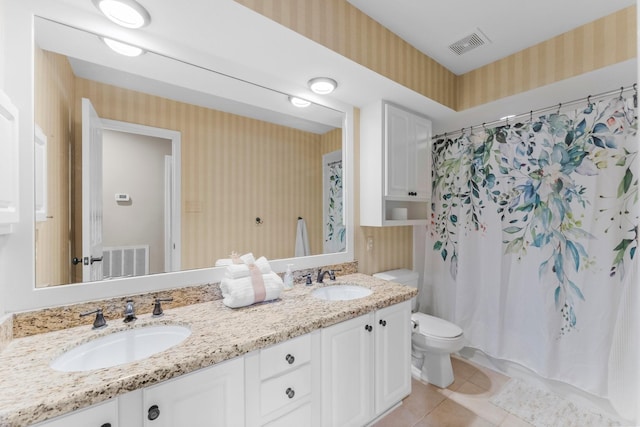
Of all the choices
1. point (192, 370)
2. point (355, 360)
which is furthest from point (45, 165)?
point (355, 360)

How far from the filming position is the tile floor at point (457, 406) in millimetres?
1716

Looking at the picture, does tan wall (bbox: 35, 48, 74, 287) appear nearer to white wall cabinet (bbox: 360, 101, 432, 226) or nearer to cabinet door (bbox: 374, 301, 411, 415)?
cabinet door (bbox: 374, 301, 411, 415)

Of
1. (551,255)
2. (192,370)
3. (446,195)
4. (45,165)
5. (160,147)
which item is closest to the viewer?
(192,370)

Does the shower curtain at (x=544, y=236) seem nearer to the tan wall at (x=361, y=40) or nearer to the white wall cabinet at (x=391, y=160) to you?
the white wall cabinet at (x=391, y=160)

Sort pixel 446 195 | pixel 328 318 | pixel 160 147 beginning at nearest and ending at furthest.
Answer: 1. pixel 328 318
2. pixel 160 147
3. pixel 446 195

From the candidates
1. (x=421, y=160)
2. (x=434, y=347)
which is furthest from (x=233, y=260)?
(x=421, y=160)

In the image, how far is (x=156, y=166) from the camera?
141 cm

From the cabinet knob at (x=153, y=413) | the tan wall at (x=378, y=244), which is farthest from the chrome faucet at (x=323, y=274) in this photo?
the cabinet knob at (x=153, y=413)

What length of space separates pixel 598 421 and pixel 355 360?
164cm

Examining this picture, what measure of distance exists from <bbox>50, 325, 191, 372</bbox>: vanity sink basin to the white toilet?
159cm

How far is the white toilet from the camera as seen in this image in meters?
1.96

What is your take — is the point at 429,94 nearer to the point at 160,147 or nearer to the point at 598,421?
the point at 160,147

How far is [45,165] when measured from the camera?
3.76 feet

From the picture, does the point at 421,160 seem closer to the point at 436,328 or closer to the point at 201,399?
the point at 436,328
